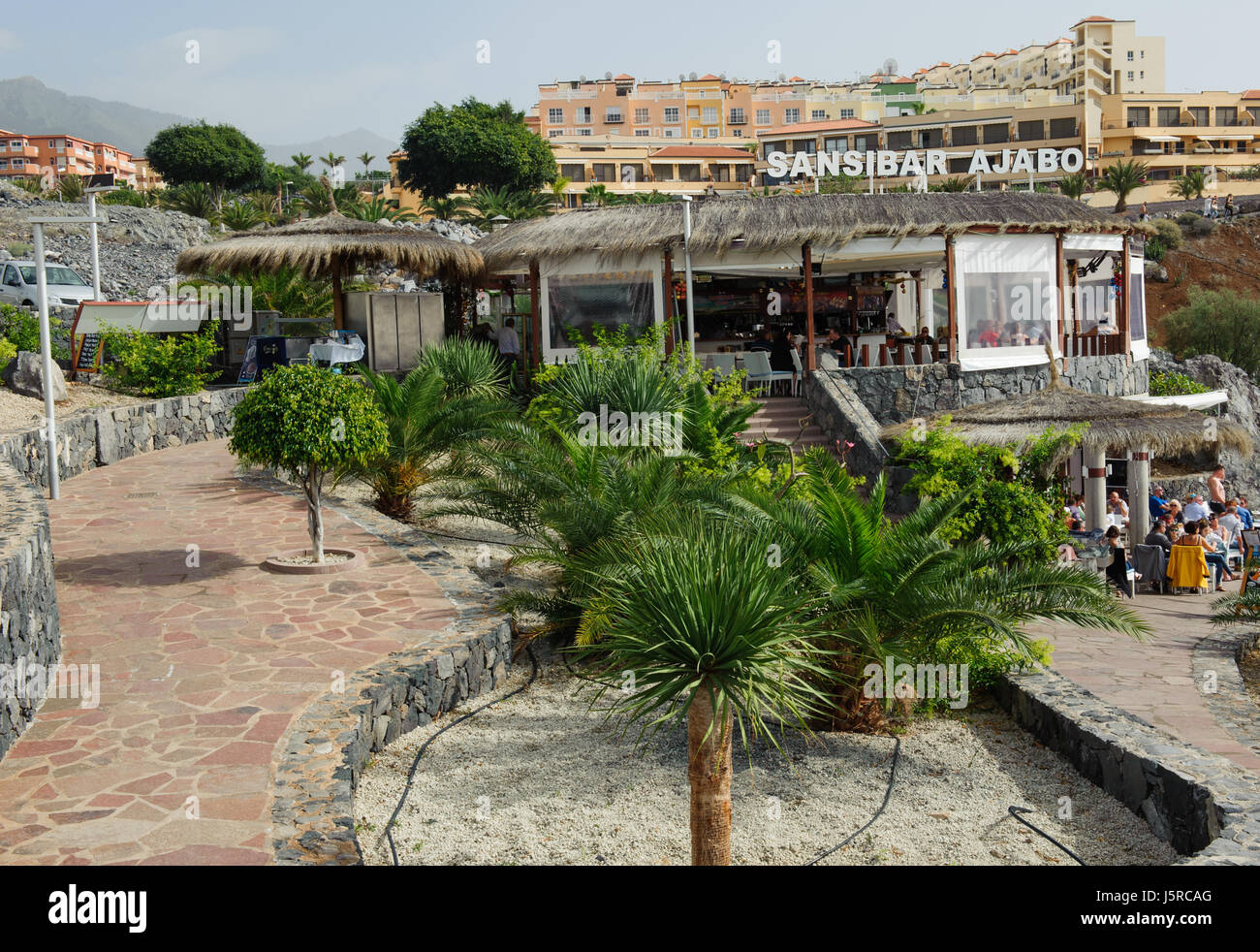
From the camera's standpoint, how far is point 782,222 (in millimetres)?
17812

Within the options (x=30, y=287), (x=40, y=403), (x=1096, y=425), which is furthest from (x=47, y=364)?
(x=30, y=287)

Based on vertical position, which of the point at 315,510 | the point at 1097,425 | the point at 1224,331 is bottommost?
the point at 315,510

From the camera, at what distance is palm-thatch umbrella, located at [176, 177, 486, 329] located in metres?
18.3

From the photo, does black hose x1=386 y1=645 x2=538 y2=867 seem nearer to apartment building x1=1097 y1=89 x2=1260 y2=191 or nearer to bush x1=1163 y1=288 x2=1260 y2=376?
bush x1=1163 y1=288 x2=1260 y2=376

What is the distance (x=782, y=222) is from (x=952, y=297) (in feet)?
10.2

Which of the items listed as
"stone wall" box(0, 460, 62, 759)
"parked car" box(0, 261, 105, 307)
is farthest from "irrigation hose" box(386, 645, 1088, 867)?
"parked car" box(0, 261, 105, 307)

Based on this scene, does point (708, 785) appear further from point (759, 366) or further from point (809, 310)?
point (809, 310)

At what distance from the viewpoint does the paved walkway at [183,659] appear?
17.2ft

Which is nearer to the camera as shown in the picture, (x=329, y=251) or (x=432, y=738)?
(x=432, y=738)

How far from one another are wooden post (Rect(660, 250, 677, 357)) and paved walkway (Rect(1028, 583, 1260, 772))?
8.42m

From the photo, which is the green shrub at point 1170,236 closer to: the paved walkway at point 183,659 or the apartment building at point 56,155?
the paved walkway at point 183,659
